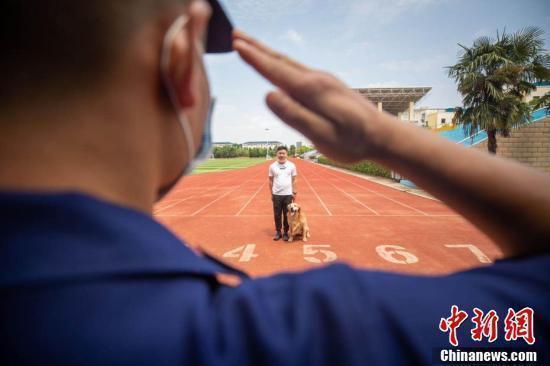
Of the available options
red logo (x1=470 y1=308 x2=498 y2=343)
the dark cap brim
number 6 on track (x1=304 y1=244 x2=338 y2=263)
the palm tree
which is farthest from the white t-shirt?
the palm tree

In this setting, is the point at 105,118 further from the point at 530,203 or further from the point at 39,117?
the point at 530,203

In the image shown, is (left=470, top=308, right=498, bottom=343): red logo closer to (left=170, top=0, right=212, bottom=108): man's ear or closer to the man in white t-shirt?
(left=170, top=0, right=212, bottom=108): man's ear

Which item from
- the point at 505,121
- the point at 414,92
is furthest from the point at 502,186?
the point at 414,92

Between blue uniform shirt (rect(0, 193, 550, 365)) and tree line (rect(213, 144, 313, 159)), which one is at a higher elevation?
tree line (rect(213, 144, 313, 159))

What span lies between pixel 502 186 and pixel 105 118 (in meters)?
0.97

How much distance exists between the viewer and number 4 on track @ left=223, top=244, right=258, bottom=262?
18.3 ft

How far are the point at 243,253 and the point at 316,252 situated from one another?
1551mm

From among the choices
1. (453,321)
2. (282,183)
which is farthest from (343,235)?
(453,321)

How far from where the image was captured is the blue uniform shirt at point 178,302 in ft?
1.43

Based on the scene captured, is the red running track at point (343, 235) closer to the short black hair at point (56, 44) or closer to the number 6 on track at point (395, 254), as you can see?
the number 6 on track at point (395, 254)

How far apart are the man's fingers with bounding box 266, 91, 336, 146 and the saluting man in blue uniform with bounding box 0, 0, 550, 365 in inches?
10.9

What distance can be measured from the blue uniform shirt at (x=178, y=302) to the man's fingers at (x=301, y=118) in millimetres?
434

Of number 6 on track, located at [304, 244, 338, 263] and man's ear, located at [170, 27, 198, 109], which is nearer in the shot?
man's ear, located at [170, 27, 198, 109]

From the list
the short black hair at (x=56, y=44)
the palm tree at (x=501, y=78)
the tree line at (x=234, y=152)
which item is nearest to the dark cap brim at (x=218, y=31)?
the short black hair at (x=56, y=44)
